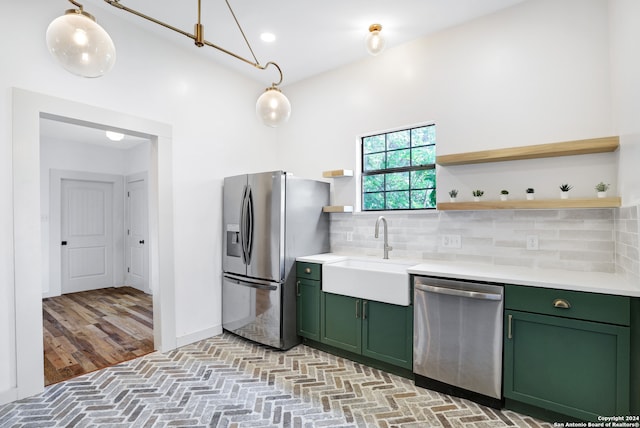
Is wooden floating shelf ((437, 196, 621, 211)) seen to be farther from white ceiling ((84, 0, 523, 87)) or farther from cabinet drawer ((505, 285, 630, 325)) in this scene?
white ceiling ((84, 0, 523, 87))

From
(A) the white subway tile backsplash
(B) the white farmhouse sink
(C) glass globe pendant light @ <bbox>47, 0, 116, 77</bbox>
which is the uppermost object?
(C) glass globe pendant light @ <bbox>47, 0, 116, 77</bbox>

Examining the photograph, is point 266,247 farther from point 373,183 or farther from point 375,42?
point 375,42

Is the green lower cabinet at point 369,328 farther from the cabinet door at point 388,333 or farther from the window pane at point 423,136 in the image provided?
the window pane at point 423,136

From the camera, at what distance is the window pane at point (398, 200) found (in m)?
3.41

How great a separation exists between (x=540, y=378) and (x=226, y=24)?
3.76 meters

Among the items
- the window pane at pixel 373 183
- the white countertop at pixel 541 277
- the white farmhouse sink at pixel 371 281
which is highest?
the window pane at pixel 373 183

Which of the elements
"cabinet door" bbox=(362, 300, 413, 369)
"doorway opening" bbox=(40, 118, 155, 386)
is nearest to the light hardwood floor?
"doorway opening" bbox=(40, 118, 155, 386)

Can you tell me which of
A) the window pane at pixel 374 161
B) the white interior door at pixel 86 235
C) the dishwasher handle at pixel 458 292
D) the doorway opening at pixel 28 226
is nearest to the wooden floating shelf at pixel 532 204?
the dishwasher handle at pixel 458 292

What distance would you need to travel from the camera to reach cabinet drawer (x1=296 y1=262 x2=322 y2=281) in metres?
3.18

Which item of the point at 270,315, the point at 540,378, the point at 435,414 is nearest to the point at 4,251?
the point at 270,315

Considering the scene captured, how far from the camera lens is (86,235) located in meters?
5.94

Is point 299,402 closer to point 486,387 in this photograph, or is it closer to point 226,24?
point 486,387

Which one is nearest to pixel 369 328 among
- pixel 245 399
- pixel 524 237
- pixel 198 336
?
pixel 245 399

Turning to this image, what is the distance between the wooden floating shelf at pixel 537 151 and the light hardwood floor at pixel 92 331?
3.51 meters
